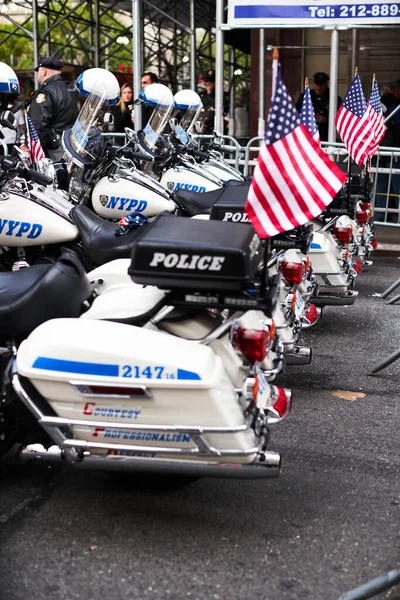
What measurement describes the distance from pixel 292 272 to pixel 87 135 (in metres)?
2.44

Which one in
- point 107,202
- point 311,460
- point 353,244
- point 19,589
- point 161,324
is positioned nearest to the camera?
point 19,589

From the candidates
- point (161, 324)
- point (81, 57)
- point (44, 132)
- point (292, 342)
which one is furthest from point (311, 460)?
point (81, 57)

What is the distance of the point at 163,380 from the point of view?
3193mm

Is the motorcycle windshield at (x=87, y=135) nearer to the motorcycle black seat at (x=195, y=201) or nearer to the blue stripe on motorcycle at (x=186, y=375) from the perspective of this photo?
the motorcycle black seat at (x=195, y=201)

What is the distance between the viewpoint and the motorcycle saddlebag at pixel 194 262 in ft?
10.8

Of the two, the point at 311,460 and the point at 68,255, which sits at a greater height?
the point at 68,255

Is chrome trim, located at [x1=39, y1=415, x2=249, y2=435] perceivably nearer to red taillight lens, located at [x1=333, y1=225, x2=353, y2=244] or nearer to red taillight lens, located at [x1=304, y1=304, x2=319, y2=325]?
red taillight lens, located at [x1=304, y1=304, x2=319, y2=325]

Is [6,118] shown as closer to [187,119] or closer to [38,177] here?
[38,177]

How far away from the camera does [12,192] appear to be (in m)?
6.09

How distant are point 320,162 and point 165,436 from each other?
1.30 m

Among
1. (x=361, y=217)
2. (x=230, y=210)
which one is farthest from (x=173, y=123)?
(x=230, y=210)

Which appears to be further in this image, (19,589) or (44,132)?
(44,132)

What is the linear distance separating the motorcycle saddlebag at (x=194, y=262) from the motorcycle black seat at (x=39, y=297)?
0.41m

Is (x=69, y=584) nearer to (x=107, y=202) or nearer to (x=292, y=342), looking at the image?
(x=292, y=342)
